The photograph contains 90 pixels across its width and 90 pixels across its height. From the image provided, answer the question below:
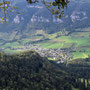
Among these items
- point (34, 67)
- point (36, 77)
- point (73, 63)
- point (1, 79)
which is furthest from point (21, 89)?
point (73, 63)

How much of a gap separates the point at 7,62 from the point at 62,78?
29.5 m

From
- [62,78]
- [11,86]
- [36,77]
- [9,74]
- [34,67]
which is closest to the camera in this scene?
[11,86]

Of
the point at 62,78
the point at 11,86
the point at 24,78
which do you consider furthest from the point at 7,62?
the point at 62,78

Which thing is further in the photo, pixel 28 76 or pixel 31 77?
pixel 31 77

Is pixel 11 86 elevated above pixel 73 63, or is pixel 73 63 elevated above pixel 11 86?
pixel 11 86

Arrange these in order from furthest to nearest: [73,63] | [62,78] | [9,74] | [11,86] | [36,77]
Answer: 1. [73,63]
2. [62,78]
3. [36,77]
4. [9,74]
5. [11,86]

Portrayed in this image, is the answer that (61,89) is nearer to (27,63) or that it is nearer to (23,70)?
(23,70)

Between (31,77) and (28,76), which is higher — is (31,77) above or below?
below

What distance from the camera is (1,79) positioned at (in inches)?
2990

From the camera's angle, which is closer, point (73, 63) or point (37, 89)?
point (37, 89)

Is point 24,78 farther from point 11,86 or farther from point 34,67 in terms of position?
point 34,67

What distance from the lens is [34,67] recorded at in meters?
104

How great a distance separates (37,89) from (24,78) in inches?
426

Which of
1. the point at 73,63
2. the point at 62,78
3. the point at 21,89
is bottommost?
the point at 73,63
